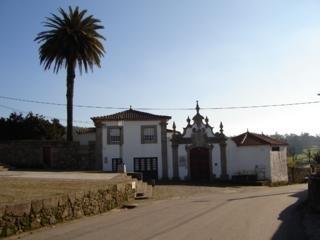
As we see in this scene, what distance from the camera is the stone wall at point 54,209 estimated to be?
1447cm

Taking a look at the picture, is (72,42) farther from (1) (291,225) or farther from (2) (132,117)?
(1) (291,225)

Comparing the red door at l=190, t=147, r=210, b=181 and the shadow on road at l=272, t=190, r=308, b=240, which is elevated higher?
the red door at l=190, t=147, r=210, b=181

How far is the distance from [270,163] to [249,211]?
2988cm

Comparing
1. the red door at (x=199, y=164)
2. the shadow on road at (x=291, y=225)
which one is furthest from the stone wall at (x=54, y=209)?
the red door at (x=199, y=164)

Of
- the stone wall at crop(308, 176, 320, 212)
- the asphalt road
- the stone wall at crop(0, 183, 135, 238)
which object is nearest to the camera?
the asphalt road

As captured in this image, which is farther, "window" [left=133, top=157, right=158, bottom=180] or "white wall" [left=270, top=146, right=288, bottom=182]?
"white wall" [left=270, top=146, right=288, bottom=182]

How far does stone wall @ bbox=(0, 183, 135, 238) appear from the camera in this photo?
14.5m

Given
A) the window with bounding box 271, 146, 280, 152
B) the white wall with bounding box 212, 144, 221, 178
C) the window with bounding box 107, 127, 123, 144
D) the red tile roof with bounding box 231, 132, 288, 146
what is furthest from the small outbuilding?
the window with bounding box 107, 127, 123, 144

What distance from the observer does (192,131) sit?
166 ft

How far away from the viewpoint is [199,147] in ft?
164

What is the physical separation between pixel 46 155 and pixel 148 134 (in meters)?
9.52

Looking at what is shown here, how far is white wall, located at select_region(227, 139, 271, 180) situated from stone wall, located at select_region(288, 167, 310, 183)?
6.59 metres

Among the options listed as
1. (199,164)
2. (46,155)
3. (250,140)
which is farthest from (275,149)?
(46,155)

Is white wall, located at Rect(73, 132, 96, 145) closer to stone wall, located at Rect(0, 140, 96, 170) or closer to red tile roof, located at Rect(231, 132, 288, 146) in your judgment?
stone wall, located at Rect(0, 140, 96, 170)
